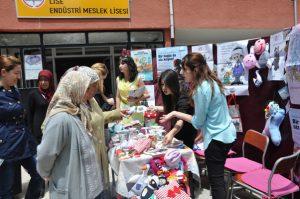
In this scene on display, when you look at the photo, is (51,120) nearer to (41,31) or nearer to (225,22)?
(41,31)

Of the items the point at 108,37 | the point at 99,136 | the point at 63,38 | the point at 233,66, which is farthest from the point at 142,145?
the point at 108,37

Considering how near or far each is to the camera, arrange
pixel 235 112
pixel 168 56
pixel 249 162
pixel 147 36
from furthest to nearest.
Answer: pixel 147 36
pixel 168 56
pixel 235 112
pixel 249 162

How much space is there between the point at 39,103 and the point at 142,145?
1723 millimetres

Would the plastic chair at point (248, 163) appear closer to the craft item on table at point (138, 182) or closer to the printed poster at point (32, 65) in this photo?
Result: the craft item on table at point (138, 182)

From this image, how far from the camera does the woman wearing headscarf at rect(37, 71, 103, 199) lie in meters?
2.10

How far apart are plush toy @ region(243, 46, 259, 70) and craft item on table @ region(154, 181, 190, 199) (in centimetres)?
203

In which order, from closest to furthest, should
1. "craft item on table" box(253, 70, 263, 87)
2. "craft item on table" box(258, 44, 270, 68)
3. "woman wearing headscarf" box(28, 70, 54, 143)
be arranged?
"craft item on table" box(258, 44, 270, 68)
"craft item on table" box(253, 70, 263, 87)
"woman wearing headscarf" box(28, 70, 54, 143)

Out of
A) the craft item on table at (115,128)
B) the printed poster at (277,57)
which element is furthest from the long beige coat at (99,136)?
the printed poster at (277,57)

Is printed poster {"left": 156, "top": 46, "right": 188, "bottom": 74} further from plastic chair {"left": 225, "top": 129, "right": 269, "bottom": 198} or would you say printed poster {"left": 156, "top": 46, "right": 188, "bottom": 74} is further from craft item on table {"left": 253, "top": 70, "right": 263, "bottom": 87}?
plastic chair {"left": 225, "top": 129, "right": 269, "bottom": 198}

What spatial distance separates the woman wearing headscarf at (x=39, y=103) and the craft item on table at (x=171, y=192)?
2097mm

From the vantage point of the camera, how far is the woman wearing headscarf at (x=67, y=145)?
6.88 feet

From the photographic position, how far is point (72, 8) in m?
9.55

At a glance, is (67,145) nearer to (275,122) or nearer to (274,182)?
(274,182)

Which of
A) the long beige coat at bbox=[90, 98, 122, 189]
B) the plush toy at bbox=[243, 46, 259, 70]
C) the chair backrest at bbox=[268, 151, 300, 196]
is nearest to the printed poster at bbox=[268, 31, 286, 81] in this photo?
the plush toy at bbox=[243, 46, 259, 70]
